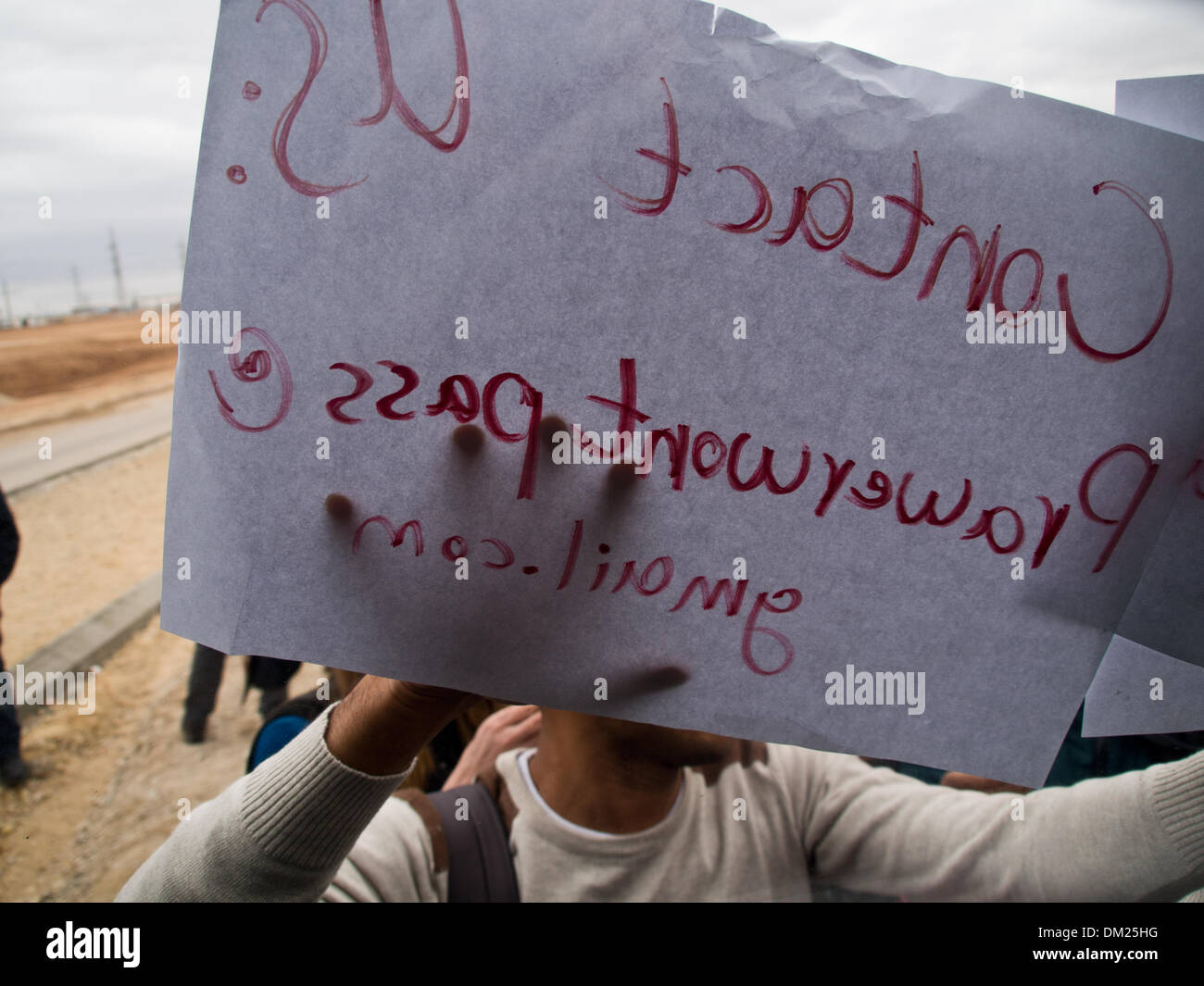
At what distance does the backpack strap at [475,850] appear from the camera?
0.75 metres

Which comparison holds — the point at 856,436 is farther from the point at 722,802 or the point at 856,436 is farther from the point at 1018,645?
the point at 722,802

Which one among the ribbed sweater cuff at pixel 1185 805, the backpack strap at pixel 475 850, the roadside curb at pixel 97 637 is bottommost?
the roadside curb at pixel 97 637

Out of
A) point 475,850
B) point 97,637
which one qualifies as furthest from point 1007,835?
point 97,637

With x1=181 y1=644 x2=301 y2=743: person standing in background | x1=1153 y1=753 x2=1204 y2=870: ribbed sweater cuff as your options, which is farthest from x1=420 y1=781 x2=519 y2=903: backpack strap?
x1=181 y1=644 x2=301 y2=743: person standing in background

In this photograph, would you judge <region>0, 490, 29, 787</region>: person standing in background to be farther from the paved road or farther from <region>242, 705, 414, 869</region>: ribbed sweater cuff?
the paved road

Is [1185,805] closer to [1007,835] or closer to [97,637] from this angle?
[1007,835]

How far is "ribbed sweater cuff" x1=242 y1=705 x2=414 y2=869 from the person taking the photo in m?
0.57

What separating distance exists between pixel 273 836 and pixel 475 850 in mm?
250

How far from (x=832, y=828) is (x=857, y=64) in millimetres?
757

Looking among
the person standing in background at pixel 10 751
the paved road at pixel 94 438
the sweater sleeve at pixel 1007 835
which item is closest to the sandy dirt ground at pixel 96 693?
the person standing in background at pixel 10 751

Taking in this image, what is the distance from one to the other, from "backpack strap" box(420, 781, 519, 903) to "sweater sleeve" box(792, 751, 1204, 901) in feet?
1.13

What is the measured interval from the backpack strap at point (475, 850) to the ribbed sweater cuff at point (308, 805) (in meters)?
0.19

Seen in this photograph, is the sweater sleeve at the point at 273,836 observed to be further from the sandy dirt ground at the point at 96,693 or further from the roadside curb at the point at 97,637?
the roadside curb at the point at 97,637
